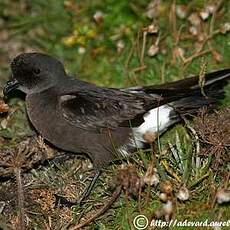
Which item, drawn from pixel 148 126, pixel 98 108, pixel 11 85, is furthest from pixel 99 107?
pixel 11 85

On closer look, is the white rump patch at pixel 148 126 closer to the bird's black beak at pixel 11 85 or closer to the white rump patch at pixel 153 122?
the white rump patch at pixel 153 122

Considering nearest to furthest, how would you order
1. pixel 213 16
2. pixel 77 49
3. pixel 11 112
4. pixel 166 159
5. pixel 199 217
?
1. pixel 199 217
2. pixel 166 159
3. pixel 11 112
4. pixel 213 16
5. pixel 77 49

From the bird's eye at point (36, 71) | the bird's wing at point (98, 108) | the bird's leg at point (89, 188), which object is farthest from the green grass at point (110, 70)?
the bird's eye at point (36, 71)

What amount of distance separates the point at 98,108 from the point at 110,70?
1.47 m

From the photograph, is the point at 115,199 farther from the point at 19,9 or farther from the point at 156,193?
the point at 19,9

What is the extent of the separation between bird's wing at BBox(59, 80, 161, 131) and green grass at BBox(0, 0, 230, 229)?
1.11 ft

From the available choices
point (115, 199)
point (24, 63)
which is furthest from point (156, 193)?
point (24, 63)

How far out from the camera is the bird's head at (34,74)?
5.67 m

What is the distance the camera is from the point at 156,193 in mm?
4945

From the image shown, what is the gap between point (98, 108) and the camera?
541 centimetres

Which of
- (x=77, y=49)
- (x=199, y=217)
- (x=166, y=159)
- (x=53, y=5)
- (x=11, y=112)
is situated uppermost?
(x=53, y=5)

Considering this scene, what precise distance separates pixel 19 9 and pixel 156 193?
3.22 m

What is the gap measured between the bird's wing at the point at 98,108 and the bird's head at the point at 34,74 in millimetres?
264

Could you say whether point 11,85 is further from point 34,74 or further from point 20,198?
point 20,198
